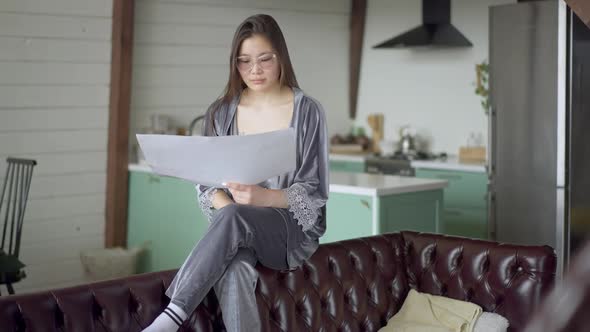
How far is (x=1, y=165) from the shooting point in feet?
15.7

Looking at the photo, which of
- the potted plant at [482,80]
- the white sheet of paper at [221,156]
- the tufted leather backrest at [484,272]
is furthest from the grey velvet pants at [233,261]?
the potted plant at [482,80]

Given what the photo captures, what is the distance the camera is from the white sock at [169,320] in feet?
6.70

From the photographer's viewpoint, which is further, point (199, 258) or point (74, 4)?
point (74, 4)

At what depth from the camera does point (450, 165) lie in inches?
221

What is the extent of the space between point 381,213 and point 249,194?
1.77 m

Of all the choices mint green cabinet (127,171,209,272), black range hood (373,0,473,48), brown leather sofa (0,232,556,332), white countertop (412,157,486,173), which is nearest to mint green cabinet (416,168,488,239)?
white countertop (412,157,486,173)

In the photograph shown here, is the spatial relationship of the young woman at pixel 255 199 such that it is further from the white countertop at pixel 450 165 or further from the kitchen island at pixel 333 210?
the white countertop at pixel 450 165

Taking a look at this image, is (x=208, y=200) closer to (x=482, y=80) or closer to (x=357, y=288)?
(x=357, y=288)

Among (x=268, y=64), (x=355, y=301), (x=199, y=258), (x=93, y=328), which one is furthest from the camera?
(x=355, y=301)

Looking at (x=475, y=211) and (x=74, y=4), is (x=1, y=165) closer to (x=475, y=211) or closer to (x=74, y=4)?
(x=74, y=4)

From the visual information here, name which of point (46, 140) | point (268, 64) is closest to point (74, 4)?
point (46, 140)

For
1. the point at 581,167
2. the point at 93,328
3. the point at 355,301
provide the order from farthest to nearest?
the point at 581,167
the point at 355,301
the point at 93,328

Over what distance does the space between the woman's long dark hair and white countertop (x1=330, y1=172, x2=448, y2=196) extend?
1.52 metres

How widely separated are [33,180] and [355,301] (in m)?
3.11
